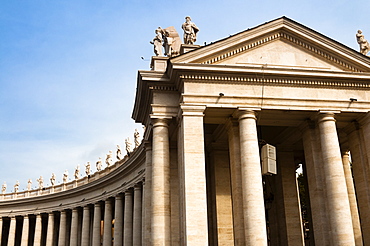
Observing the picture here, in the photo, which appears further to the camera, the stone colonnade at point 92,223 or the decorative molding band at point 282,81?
the stone colonnade at point 92,223

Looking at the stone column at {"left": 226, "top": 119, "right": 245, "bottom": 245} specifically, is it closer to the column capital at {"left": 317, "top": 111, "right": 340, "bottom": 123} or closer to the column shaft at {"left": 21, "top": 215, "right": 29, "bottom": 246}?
the column capital at {"left": 317, "top": 111, "right": 340, "bottom": 123}

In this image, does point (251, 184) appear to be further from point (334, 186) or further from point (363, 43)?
point (363, 43)

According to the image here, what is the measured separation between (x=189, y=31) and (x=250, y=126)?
11.5 meters

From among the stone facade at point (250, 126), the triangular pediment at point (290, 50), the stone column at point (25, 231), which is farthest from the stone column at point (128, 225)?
the triangular pediment at point (290, 50)

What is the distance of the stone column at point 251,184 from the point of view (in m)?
33.8

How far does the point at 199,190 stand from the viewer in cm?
3416

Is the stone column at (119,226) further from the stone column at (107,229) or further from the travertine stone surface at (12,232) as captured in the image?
the travertine stone surface at (12,232)

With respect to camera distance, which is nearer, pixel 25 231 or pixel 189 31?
pixel 189 31

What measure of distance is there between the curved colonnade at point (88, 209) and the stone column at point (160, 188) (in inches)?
717

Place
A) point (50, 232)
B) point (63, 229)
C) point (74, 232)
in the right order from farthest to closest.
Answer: point (50, 232) < point (63, 229) < point (74, 232)

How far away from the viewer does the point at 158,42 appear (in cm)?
4234

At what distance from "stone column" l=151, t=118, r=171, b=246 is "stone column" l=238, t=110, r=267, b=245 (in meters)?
6.71

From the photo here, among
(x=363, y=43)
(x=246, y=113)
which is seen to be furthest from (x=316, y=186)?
(x=363, y=43)

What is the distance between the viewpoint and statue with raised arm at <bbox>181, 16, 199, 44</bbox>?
40750mm
